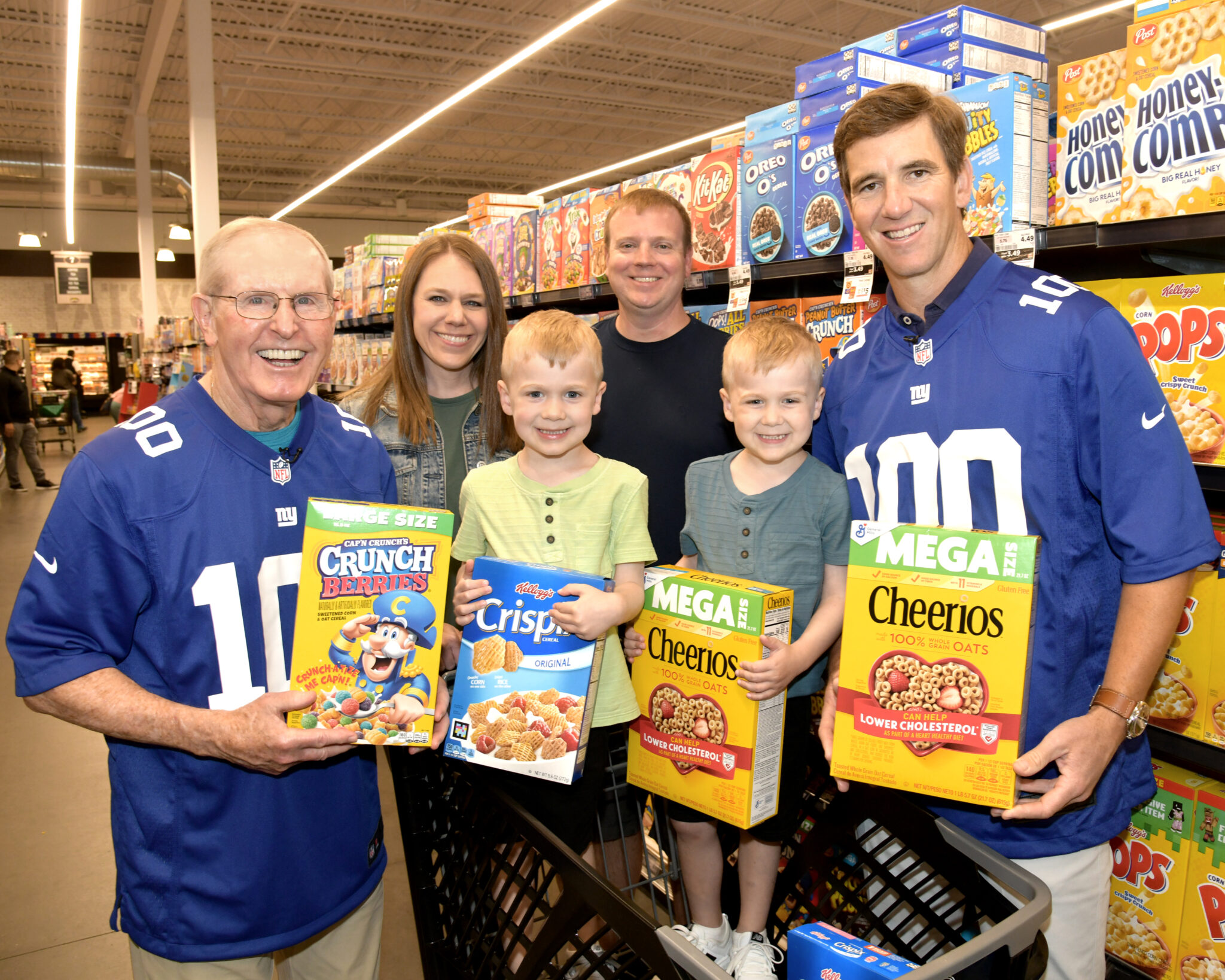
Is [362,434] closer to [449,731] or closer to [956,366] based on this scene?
[449,731]

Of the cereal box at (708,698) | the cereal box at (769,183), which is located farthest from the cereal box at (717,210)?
the cereal box at (708,698)

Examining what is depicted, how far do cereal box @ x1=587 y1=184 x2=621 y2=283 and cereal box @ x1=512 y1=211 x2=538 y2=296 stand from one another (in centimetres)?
58

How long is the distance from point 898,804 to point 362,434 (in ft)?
3.93

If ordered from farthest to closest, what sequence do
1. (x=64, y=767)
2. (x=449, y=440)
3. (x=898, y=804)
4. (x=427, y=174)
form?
(x=427, y=174), (x=64, y=767), (x=449, y=440), (x=898, y=804)

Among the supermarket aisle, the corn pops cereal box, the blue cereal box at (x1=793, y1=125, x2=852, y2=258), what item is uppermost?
the blue cereal box at (x1=793, y1=125, x2=852, y2=258)

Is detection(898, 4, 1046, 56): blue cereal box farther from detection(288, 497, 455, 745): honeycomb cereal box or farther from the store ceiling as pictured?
the store ceiling

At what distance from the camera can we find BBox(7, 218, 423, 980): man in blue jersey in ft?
4.42

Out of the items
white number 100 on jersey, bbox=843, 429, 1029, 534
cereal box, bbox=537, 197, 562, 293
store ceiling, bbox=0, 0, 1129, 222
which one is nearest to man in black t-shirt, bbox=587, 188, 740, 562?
white number 100 on jersey, bbox=843, 429, 1029, 534

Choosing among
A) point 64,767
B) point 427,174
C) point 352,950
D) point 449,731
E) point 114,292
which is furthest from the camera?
point 114,292

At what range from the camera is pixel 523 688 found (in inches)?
60.2

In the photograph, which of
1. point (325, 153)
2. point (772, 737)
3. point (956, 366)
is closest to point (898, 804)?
point (772, 737)

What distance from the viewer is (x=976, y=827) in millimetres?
1585

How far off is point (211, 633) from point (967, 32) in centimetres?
231

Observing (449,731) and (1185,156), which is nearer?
(449,731)
